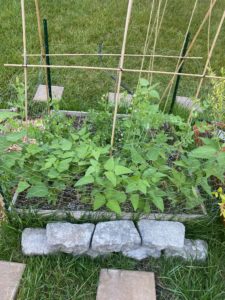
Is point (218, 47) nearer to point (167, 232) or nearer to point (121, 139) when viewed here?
point (121, 139)

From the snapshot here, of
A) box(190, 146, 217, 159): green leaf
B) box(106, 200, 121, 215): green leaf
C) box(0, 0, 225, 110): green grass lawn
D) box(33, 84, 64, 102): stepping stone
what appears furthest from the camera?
box(0, 0, 225, 110): green grass lawn

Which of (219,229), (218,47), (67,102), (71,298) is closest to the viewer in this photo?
(71,298)

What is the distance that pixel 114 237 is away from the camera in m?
1.89

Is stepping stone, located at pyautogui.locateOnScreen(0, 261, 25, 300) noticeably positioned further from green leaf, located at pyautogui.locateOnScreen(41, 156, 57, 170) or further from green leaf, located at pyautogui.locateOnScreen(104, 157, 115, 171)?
green leaf, located at pyautogui.locateOnScreen(104, 157, 115, 171)

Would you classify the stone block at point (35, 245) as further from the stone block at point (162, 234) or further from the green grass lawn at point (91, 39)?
the green grass lawn at point (91, 39)

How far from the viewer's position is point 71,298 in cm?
179

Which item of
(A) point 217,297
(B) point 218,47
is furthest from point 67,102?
(B) point 218,47

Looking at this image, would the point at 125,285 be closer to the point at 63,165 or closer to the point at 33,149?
the point at 63,165

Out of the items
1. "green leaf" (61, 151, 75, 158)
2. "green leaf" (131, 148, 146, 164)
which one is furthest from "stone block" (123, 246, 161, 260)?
"green leaf" (61, 151, 75, 158)

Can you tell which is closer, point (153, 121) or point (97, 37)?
point (153, 121)

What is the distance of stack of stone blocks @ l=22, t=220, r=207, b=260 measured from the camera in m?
1.88

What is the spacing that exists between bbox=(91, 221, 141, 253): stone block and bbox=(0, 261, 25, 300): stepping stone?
408 millimetres

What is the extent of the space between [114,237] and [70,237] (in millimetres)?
232

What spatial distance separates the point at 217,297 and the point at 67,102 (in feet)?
6.24
